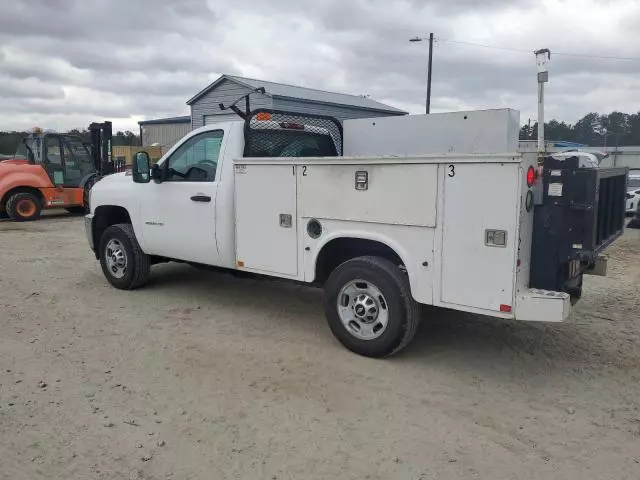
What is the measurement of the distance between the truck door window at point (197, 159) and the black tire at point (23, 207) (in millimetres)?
10319

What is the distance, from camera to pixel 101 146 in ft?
51.8

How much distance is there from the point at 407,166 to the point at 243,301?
3123 mm

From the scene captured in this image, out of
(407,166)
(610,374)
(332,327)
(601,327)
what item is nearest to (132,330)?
(332,327)

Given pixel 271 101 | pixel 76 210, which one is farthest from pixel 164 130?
pixel 76 210

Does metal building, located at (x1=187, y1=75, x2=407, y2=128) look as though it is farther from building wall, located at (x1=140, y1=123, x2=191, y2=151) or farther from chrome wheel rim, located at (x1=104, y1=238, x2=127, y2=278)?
chrome wheel rim, located at (x1=104, y1=238, x2=127, y2=278)

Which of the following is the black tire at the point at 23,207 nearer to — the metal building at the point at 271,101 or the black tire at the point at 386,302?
the metal building at the point at 271,101

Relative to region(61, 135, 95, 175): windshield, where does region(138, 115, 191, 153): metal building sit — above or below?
above

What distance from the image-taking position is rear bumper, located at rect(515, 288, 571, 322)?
3887 mm

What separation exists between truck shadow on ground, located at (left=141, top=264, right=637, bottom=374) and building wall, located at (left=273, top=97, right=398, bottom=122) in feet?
47.2

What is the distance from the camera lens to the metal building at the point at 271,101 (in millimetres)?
22094

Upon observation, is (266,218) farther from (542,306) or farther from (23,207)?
(23,207)

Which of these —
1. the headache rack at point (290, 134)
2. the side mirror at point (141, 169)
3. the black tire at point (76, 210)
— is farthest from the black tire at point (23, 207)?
the headache rack at point (290, 134)

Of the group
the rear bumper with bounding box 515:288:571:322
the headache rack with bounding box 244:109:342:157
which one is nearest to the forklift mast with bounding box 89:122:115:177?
the headache rack with bounding box 244:109:342:157

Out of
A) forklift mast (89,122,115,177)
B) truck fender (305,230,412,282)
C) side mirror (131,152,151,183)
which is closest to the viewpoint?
truck fender (305,230,412,282)
